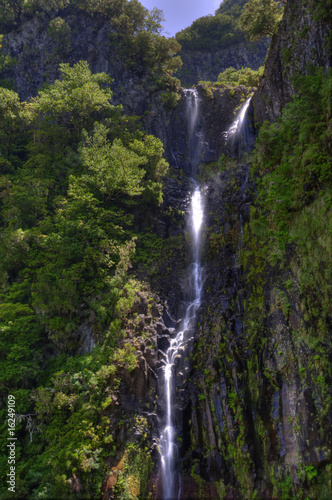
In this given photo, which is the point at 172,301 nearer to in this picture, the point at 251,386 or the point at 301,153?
the point at 251,386

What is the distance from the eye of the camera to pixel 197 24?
4219 centimetres

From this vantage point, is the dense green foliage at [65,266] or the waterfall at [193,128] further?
the waterfall at [193,128]

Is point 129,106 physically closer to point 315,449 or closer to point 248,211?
point 248,211

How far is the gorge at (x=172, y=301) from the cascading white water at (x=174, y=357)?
8 centimetres

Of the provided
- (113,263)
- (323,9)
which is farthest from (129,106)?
(323,9)

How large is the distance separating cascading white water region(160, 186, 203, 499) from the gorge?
0.25 ft

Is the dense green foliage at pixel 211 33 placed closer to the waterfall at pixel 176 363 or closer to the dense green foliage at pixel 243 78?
the dense green foliage at pixel 243 78

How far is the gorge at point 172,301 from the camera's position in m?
7.76

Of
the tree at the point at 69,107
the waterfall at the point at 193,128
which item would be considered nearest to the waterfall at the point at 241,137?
the waterfall at the point at 193,128

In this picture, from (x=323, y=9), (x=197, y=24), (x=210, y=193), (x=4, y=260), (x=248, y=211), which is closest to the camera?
(x=323, y=9)

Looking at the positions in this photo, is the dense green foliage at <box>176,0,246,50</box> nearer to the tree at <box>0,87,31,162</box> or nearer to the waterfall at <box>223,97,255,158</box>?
the waterfall at <box>223,97,255,158</box>

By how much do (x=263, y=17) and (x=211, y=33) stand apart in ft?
105

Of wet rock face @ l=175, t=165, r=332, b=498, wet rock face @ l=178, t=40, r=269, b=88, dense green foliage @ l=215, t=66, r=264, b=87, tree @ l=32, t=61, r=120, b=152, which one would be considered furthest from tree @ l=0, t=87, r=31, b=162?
wet rock face @ l=178, t=40, r=269, b=88

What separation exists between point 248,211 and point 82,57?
3018cm
